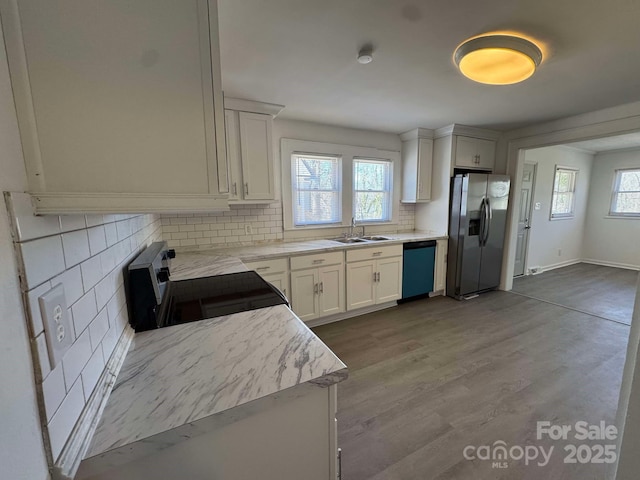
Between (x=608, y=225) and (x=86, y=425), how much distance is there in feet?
26.7

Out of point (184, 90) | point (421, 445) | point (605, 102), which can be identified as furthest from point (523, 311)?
point (184, 90)

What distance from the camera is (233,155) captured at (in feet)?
8.65

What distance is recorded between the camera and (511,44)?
1.59m

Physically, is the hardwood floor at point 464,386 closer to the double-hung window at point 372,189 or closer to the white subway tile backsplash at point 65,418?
the white subway tile backsplash at point 65,418

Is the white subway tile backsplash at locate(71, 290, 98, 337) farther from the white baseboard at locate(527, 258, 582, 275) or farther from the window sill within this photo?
the window sill

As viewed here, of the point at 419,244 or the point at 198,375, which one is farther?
the point at 419,244

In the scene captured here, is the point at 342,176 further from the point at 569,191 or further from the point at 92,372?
the point at 569,191

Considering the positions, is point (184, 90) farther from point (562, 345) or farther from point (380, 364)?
point (562, 345)

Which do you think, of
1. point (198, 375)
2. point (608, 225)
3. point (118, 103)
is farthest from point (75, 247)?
point (608, 225)

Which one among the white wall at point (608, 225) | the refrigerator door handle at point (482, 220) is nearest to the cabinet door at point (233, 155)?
the refrigerator door handle at point (482, 220)

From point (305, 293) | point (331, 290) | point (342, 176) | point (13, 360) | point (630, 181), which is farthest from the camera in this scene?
point (630, 181)

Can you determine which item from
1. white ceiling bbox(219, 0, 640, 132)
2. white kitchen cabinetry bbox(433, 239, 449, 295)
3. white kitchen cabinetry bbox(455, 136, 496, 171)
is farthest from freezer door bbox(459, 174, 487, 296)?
white ceiling bbox(219, 0, 640, 132)

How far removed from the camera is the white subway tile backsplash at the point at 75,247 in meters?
0.63

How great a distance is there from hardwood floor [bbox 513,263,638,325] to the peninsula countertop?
4125 mm
